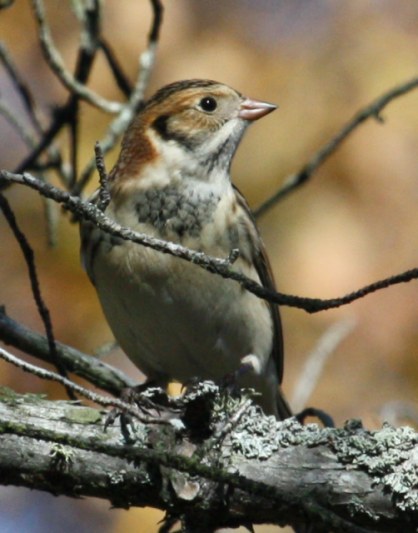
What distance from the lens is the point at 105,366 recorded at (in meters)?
4.57

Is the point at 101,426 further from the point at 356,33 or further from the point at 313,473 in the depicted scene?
the point at 356,33

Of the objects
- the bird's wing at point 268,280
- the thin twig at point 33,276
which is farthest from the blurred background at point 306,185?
the thin twig at point 33,276

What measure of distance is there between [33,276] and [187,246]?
1025 mm

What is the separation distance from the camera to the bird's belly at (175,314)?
15.1 feet

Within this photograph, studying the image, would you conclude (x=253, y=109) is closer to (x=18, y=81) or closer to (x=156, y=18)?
(x=156, y=18)

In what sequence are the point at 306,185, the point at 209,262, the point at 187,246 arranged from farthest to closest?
1. the point at 306,185
2. the point at 187,246
3. the point at 209,262

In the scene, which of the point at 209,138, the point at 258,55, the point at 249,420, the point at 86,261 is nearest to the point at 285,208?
the point at 258,55

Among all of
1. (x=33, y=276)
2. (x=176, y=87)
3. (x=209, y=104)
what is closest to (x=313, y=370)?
(x=209, y=104)

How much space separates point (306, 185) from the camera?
6426 millimetres

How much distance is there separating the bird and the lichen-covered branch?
101 centimetres

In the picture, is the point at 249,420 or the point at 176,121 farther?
the point at 176,121

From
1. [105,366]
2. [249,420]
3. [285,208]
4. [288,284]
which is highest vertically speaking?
[285,208]

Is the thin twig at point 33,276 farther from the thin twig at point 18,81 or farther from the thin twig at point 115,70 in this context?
the thin twig at point 115,70

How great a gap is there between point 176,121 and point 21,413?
207 cm
